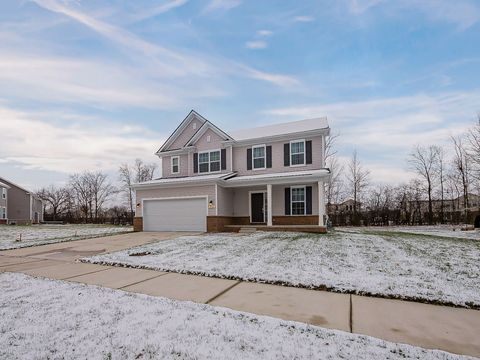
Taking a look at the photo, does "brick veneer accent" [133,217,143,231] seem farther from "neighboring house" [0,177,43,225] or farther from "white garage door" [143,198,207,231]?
"neighboring house" [0,177,43,225]

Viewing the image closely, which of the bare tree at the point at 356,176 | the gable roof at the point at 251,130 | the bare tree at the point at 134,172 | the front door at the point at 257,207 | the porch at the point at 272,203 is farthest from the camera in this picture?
the bare tree at the point at 134,172

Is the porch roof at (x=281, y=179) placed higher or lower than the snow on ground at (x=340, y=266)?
higher

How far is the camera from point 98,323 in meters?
3.24

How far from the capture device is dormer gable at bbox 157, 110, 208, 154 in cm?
1903

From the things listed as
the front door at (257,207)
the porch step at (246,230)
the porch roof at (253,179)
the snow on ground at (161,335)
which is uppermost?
the porch roof at (253,179)

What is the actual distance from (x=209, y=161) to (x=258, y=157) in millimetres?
3285

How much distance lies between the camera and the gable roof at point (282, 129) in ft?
54.7

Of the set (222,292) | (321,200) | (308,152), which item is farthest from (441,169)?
(222,292)

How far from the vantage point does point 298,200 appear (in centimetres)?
1570

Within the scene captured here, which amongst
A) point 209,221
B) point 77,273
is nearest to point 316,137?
point 209,221

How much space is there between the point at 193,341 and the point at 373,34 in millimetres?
12627

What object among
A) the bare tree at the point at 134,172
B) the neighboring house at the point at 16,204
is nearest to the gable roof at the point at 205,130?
the bare tree at the point at 134,172

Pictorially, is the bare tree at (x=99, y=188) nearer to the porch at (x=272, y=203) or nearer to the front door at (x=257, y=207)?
the porch at (x=272, y=203)

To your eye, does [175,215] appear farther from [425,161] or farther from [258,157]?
[425,161]
